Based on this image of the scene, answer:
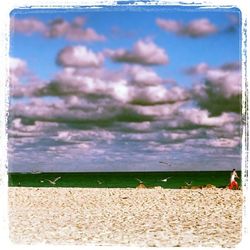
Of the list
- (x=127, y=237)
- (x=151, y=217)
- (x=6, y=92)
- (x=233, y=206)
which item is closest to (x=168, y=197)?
(x=233, y=206)

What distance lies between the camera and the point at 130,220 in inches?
532

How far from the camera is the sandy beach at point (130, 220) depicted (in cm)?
1130

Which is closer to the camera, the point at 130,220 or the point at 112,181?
the point at 130,220

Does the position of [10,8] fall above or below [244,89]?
above

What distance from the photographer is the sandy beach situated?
11305 millimetres

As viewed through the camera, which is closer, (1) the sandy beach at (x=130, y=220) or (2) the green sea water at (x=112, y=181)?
(1) the sandy beach at (x=130, y=220)

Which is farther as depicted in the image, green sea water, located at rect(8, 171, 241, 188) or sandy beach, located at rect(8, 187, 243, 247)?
green sea water, located at rect(8, 171, 241, 188)

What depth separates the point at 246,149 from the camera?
10.6 meters

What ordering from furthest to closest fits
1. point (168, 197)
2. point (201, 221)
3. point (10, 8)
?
point (168, 197) → point (201, 221) → point (10, 8)

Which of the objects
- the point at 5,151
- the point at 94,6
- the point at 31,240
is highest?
the point at 94,6

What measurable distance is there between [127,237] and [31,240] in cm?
189

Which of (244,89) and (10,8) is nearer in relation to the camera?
(244,89)

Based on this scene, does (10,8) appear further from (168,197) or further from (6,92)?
(168,197)

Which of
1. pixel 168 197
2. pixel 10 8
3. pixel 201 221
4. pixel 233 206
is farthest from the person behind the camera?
pixel 168 197
